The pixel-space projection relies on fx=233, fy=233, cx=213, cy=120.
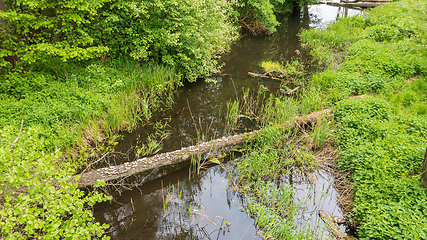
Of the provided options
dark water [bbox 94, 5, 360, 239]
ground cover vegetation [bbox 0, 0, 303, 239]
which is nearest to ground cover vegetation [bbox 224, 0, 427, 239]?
dark water [bbox 94, 5, 360, 239]

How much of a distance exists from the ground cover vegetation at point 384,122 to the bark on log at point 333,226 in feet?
1.12

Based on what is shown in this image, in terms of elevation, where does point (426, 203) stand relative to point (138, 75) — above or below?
below

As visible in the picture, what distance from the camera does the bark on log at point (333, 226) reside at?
13.7 ft

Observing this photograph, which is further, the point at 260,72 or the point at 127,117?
the point at 260,72

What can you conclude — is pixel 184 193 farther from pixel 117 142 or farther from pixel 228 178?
pixel 117 142

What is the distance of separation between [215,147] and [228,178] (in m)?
0.88

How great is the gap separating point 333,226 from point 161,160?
3.82 metres

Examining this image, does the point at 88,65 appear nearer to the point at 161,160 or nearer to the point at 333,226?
the point at 161,160

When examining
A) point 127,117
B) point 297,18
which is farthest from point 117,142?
point 297,18

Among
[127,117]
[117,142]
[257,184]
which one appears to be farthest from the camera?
[127,117]

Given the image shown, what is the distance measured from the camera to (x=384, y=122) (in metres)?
6.07

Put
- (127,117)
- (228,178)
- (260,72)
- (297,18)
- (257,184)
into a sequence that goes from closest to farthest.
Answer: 1. (257,184)
2. (228,178)
3. (127,117)
4. (260,72)
5. (297,18)

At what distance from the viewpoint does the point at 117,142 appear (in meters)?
6.43

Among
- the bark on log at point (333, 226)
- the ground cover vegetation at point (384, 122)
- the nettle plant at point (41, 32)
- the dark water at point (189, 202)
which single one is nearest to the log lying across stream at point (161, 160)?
the dark water at point (189, 202)
